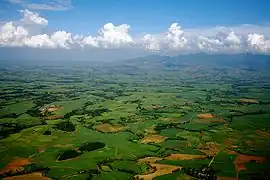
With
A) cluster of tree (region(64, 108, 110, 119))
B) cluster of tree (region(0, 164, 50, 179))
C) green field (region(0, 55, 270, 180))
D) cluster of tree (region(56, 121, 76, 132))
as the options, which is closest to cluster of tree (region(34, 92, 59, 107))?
green field (region(0, 55, 270, 180))

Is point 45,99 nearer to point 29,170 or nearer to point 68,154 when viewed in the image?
point 68,154

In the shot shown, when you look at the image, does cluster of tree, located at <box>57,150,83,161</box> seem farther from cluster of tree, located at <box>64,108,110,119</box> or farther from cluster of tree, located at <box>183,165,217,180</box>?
cluster of tree, located at <box>64,108,110,119</box>

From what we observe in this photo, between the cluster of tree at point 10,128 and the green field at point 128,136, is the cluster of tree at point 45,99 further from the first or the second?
the cluster of tree at point 10,128

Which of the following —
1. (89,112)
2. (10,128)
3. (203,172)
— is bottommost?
(89,112)

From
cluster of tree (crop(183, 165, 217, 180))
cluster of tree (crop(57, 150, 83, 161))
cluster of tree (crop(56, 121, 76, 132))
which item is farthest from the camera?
cluster of tree (crop(56, 121, 76, 132))

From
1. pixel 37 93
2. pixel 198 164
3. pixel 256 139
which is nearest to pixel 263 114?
pixel 256 139

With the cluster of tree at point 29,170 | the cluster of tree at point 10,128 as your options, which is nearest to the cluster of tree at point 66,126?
the cluster of tree at point 10,128

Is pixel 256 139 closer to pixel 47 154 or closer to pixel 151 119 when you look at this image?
pixel 151 119

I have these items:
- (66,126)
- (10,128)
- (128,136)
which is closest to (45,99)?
(66,126)

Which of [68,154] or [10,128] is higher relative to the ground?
[68,154]

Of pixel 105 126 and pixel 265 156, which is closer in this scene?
pixel 265 156

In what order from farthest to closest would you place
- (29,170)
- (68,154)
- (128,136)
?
(128,136) < (68,154) < (29,170)
